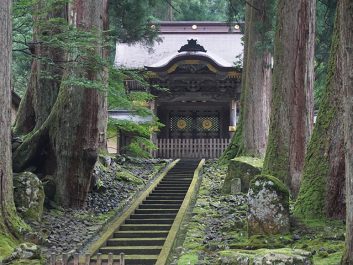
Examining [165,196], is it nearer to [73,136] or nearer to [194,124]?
[73,136]

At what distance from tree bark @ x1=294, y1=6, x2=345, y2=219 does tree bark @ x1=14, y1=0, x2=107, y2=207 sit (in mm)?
4129

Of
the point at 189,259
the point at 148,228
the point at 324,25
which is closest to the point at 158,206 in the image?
the point at 148,228

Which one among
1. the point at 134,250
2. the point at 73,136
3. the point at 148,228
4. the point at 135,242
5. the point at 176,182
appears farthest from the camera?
the point at 176,182

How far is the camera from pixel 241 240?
279 inches

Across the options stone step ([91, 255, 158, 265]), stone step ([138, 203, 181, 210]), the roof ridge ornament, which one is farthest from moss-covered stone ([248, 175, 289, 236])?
the roof ridge ornament

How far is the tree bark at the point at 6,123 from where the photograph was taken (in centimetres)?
712

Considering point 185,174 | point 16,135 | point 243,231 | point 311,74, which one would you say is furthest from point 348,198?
point 185,174

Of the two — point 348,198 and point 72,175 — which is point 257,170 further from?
point 348,198

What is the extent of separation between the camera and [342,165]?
691 centimetres

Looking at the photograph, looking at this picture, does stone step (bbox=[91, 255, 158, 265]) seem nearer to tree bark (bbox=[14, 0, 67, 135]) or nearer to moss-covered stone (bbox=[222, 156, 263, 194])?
moss-covered stone (bbox=[222, 156, 263, 194])

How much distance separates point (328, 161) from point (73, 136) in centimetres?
487

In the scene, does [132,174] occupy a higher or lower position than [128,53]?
lower

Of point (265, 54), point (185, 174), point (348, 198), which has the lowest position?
point (185, 174)

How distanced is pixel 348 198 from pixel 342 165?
2431mm
